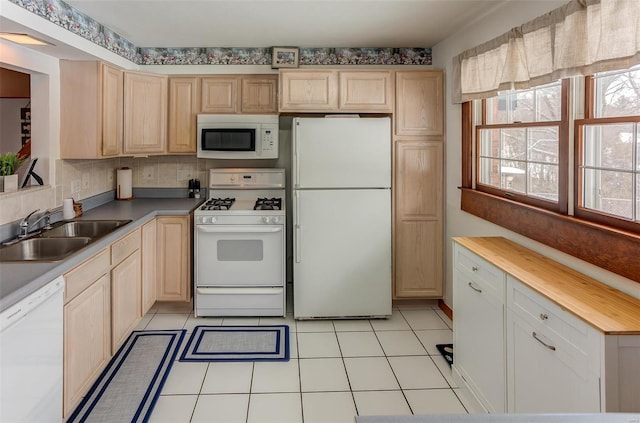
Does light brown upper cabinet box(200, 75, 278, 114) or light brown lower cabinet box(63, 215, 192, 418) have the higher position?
light brown upper cabinet box(200, 75, 278, 114)

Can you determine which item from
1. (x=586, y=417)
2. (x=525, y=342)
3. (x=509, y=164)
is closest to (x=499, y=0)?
(x=509, y=164)

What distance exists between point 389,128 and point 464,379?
2.06 meters

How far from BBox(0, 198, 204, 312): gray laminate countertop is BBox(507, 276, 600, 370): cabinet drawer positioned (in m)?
2.07

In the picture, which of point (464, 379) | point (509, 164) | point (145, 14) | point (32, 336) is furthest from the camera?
point (145, 14)

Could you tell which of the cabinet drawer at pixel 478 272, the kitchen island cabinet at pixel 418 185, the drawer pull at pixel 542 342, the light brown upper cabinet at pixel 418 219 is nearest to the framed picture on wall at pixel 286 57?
the kitchen island cabinet at pixel 418 185

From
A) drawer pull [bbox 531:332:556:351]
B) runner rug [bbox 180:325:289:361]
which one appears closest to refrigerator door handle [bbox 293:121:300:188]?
runner rug [bbox 180:325:289:361]

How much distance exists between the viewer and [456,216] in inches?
153

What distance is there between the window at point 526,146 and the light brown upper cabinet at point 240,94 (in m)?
1.92

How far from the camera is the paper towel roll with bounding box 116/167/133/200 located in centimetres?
443

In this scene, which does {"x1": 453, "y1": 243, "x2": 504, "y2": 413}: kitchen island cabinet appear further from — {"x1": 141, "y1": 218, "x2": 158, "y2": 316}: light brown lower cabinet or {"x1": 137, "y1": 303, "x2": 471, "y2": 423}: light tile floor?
{"x1": 141, "y1": 218, "x2": 158, "y2": 316}: light brown lower cabinet

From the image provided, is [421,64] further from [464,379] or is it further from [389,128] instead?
[464,379]

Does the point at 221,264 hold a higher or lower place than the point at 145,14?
lower

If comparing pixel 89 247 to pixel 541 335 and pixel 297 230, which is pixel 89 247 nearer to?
pixel 297 230

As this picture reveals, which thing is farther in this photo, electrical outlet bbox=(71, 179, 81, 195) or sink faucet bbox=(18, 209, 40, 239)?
electrical outlet bbox=(71, 179, 81, 195)
